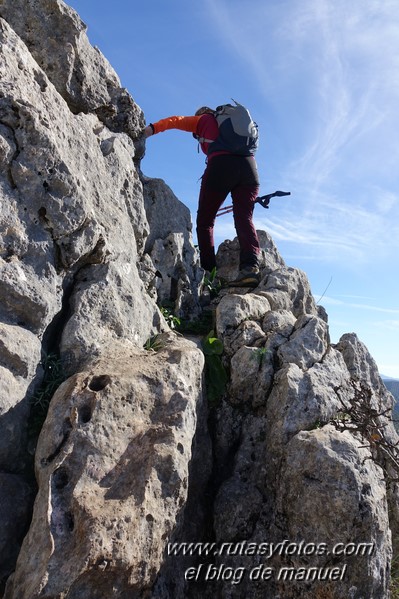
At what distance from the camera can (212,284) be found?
14.0 meters

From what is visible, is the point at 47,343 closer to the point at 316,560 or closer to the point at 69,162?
the point at 69,162

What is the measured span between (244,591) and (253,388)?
3358mm

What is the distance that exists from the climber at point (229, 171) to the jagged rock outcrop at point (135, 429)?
9.09 feet

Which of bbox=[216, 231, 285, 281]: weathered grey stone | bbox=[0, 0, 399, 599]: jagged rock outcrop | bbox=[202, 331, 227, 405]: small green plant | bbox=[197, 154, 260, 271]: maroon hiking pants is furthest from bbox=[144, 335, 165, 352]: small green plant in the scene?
bbox=[216, 231, 285, 281]: weathered grey stone

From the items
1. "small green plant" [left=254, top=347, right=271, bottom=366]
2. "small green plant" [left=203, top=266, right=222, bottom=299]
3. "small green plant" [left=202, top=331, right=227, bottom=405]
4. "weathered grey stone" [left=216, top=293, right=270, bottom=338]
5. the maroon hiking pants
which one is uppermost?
the maroon hiking pants

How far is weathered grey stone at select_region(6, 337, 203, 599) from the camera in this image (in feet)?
17.7

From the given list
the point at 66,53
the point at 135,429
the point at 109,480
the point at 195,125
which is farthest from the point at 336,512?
the point at 66,53

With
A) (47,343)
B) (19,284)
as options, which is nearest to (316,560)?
(47,343)

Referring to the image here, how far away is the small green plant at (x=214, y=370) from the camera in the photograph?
9.11 metres

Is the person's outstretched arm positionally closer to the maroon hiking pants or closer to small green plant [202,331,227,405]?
the maroon hiking pants

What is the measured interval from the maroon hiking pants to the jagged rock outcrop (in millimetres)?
2811

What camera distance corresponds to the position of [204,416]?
8.55 meters

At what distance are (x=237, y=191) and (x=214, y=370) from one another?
5.82 m

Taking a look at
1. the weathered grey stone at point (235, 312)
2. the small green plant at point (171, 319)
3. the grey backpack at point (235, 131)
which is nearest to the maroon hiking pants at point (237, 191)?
the grey backpack at point (235, 131)
